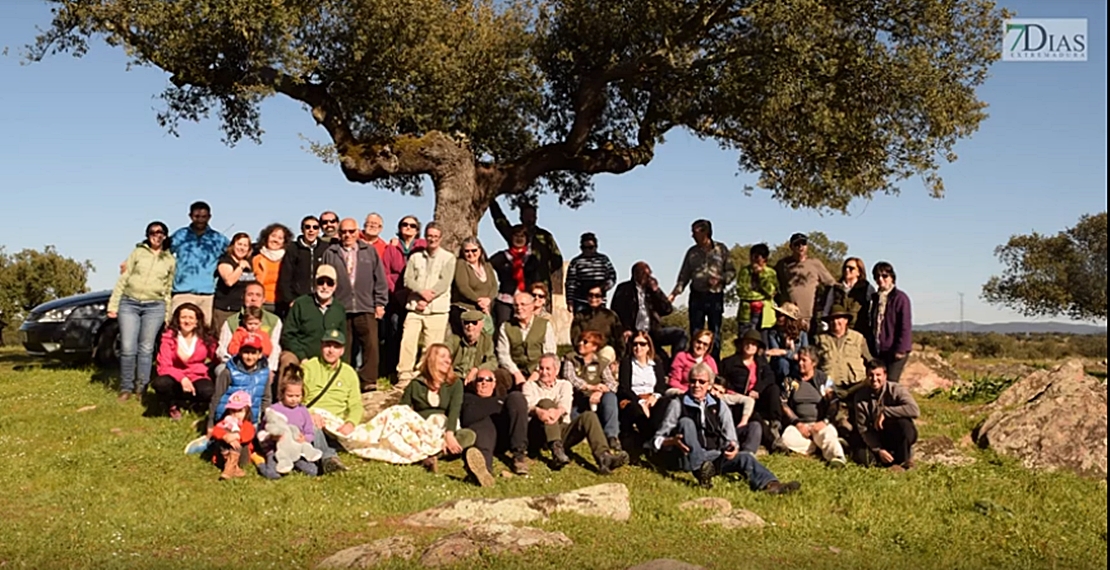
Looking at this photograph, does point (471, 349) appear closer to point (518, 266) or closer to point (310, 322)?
point (310, 322)

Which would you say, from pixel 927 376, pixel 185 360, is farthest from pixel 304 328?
pixel 927 376

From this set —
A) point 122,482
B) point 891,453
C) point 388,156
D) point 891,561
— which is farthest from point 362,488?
point 388,156

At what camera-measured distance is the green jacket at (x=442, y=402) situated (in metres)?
11.3

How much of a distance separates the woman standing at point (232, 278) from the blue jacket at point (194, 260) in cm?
24

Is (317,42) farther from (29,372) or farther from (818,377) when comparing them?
(818,377)

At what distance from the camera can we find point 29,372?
51.5 ft

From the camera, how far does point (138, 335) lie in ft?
42.5

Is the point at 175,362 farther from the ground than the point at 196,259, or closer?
closer

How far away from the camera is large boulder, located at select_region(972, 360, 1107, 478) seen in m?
12.1

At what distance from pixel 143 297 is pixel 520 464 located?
219 inches

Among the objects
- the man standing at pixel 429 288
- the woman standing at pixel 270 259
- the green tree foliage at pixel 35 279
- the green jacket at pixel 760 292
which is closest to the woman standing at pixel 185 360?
the woman standing at pixel 270 259

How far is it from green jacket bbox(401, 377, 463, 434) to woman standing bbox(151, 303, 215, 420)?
8.29 feet

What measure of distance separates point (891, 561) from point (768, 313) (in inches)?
222

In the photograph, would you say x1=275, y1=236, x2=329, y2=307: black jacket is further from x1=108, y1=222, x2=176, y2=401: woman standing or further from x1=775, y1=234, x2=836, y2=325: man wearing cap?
x1=775, y1=234, x2=836, y2=325: man wearing cap
